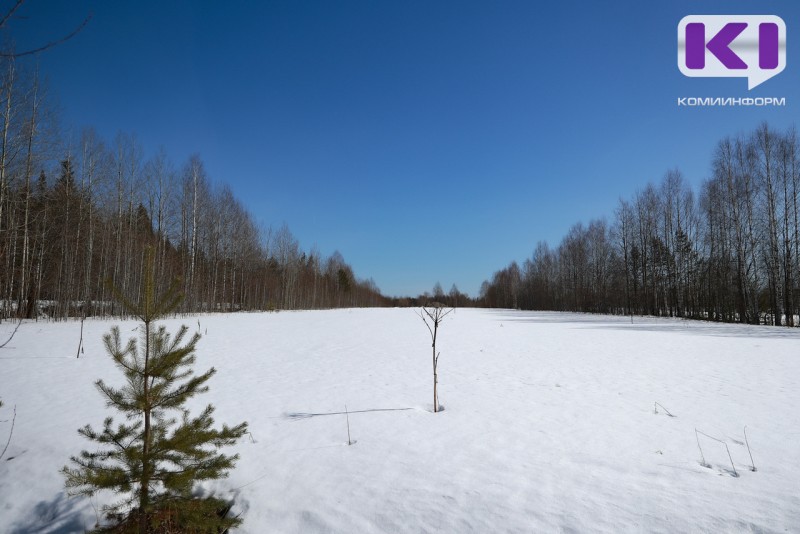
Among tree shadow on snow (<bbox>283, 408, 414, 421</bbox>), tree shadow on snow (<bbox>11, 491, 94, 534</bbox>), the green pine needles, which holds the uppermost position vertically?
the green pine needles

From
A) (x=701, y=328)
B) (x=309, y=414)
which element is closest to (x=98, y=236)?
(x=309, y=414)

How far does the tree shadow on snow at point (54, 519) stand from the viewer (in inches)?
113

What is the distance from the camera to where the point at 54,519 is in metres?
2.98

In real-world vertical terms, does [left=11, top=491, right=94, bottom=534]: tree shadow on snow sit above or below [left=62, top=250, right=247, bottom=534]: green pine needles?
below

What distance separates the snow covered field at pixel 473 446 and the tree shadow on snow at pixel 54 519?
1 cm

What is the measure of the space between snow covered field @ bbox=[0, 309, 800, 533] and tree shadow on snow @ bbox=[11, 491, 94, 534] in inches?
0.5

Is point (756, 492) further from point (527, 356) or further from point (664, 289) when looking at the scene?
point (664, 289)

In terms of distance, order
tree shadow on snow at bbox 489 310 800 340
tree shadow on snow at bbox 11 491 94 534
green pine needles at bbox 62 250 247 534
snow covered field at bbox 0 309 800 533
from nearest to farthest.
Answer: green pine needles at bbox 62 250 247 534
snow covered field at bbox 0 309 800 533
tree shadow on snow at bbox 11 491 94 534
tree shadow on snow at bbox 489 310 800 340

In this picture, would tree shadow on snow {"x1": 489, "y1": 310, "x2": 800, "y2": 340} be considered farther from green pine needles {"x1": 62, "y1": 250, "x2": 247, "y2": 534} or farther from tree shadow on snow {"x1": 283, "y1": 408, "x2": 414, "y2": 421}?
green pine needles {"x1": 62, "y1": 250, "x2": 247, "y2": 534}

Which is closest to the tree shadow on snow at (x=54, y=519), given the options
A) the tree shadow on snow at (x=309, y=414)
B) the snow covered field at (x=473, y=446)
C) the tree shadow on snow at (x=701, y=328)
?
the snow covered field at (x=473, y=446)

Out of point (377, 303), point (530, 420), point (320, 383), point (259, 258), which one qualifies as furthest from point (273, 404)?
point (377, 303)

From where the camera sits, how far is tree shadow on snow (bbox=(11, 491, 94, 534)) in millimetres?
2873

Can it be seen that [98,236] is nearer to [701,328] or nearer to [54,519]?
[54,519]

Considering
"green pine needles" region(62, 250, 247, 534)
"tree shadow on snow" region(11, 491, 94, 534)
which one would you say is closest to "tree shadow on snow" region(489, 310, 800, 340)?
"green pine needles" region(62, 250, 247, 534)
